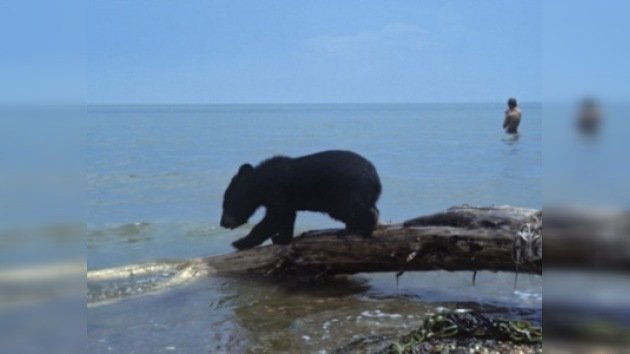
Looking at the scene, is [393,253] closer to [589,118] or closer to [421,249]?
[421,249]

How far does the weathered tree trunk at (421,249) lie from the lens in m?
6.61

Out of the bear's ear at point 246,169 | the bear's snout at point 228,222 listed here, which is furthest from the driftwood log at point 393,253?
the bear's ear at point 246,169

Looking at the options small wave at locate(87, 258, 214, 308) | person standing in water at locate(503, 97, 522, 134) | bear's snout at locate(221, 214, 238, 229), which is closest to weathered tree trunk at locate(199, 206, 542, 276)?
small wave at locate(87, 258, 214, 308)

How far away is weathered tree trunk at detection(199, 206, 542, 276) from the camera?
21.7ft

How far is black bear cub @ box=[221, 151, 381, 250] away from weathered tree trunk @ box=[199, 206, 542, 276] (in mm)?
263

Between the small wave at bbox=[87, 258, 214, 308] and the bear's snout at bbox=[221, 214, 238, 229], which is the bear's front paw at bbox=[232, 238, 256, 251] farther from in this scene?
the small wave at bbox=[87, 258, 214, 308]

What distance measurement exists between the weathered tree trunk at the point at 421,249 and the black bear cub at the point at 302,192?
0.26 m

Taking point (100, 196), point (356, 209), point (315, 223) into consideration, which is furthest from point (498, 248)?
point (100, 196)

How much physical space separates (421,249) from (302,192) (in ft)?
6.75

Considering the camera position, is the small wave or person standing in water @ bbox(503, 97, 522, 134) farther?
person standing in water @ bbox(503, 97, 522, 134)

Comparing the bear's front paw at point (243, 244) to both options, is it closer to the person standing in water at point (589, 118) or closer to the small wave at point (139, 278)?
the small wave at point (139, 278)

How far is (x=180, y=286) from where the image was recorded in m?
7.57

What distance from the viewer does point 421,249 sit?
23.1 ft

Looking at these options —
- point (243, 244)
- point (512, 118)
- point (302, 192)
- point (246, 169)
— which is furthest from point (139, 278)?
point (512, 118)
